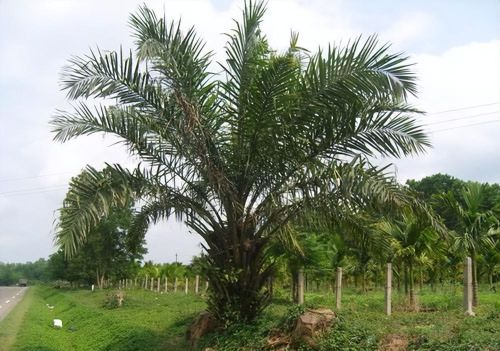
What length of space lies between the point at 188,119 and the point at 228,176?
1.44 m

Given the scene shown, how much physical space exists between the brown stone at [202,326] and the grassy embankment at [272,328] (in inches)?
13.3

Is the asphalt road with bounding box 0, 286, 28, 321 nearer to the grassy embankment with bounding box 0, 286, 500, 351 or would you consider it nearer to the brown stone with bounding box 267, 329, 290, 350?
the grassy embankment with bounding box 0, 286, 500, 351

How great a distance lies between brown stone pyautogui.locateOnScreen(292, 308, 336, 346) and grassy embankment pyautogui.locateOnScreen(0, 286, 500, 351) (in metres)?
0.16

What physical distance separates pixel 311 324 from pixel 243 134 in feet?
11.6

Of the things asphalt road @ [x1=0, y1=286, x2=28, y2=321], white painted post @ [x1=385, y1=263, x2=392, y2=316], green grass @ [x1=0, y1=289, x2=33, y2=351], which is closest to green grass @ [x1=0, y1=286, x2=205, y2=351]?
green grass @ [x1=0, y1=289, x2=33, y2=351]

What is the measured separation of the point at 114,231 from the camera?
145 ft

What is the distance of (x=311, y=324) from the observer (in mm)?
9266

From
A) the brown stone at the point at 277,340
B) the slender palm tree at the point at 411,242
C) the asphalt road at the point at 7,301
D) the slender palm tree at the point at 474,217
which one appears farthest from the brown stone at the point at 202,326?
the asphalt road at the point at 7,301

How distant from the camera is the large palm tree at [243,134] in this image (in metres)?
9.52

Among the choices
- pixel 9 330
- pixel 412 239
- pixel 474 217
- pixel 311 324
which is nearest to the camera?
pixel 311 324

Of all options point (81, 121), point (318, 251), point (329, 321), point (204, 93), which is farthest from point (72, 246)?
point (318, 251)

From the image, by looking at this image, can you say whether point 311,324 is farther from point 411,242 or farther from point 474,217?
point 411,242

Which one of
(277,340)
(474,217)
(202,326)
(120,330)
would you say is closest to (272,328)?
(277,340)

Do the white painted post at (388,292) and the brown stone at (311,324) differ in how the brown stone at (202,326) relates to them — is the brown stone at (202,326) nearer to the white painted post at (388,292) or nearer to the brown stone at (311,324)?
the brown stone at (311,324)
